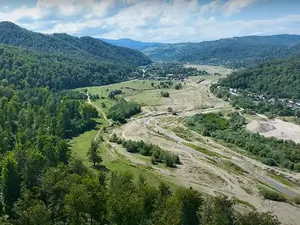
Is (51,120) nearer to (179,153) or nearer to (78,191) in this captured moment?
(179,153)

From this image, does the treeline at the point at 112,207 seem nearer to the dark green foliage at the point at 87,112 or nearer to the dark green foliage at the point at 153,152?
the dark green foliage at the point at 153,152

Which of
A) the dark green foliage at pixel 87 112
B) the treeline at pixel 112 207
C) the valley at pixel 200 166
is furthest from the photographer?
the dark green foliage at pixel 87 112

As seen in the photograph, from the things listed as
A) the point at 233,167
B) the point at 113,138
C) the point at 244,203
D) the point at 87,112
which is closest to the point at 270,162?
the point at 233,167

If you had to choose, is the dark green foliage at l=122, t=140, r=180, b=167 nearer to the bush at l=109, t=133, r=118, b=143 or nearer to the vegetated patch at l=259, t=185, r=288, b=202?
the bush at l=109, t=133, r=118, b=143

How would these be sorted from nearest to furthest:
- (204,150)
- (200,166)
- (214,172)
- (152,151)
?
(214,172) → (200,166) → (152,151) → (204,150)

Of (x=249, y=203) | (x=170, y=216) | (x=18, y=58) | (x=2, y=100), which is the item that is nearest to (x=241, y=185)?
(x=249, y=203)

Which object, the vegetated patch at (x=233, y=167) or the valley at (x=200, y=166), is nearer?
the valley at (x=200, y=166)

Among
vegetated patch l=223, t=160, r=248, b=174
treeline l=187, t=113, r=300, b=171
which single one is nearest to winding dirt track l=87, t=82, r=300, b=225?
vegetated patch l=223, t=160, r=248, b=174

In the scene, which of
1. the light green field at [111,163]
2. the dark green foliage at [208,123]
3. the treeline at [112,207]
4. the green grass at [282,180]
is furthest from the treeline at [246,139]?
the treeline at [112,207]

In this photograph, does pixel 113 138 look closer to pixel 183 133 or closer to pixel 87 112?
pixel 183 133
